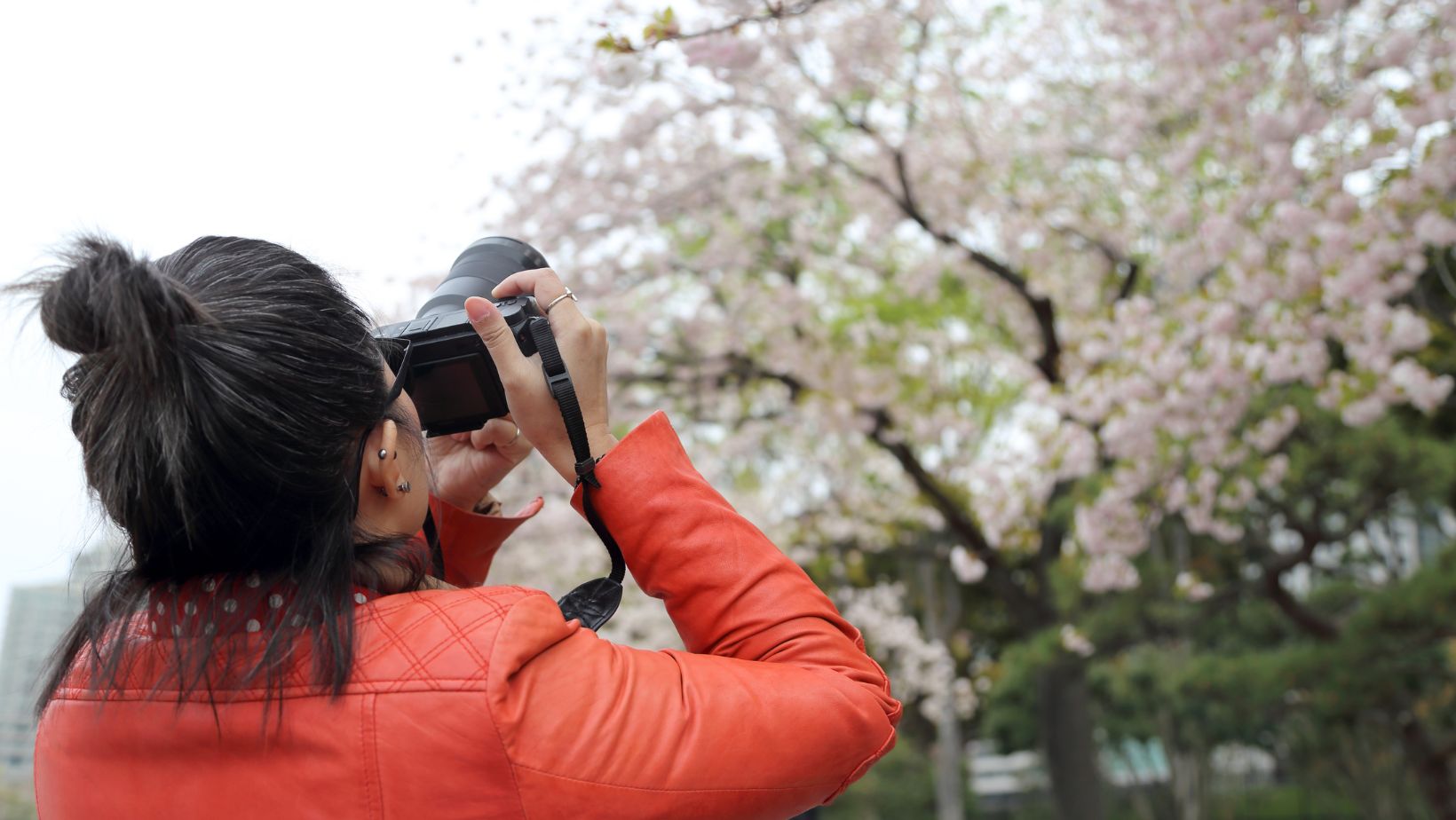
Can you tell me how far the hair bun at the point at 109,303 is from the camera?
76 cm

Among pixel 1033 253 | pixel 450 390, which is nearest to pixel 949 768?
pixel 1033 253

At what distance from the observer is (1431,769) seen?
765 centimetres

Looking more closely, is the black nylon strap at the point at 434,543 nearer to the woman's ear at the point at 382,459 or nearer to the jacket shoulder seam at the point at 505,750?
the woman's ear at the point at 382,459

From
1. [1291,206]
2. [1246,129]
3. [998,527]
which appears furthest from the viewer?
[998,527]

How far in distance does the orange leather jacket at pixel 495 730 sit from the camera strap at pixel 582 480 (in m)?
0.12

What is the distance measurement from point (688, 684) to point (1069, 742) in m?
8.19

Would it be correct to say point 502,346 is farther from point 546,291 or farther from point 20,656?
point 20,656

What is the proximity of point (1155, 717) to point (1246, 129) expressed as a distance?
28.3 feet

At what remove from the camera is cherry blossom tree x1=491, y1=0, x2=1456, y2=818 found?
400 centimetres

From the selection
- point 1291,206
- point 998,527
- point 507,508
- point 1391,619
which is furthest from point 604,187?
point 1391,619

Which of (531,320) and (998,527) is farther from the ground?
(531,320)

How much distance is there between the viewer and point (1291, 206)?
154 inches

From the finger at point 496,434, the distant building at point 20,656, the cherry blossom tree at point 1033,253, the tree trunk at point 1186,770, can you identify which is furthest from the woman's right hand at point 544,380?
the tree trunk at point 1186,770

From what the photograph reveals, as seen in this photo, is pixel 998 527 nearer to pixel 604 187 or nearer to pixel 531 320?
pixel 604 187
